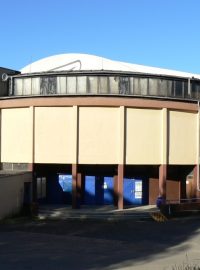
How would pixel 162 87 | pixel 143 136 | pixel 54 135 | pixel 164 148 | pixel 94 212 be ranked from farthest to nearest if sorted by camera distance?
1. pixel 162 87
2. pixel 164 148
3. pixel 143 136
4. pixel 54 135
5. pixel 94 212

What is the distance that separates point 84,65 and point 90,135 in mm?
12660

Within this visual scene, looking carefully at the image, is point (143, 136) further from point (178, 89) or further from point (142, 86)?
Result: point (178, 89)

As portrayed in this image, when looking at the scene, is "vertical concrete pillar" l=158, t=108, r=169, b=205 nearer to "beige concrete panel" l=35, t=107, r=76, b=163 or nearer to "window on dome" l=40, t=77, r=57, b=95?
"beige concrete panel" l=35, t=107, r=76, b=163

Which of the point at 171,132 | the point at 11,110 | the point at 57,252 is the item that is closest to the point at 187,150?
the point at 171,132

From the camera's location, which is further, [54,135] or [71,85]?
[71,85]

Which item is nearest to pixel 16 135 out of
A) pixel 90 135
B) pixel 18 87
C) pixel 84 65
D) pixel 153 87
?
pixel 18 87

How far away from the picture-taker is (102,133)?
32406 mm

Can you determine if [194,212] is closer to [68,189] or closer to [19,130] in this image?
[68,189]

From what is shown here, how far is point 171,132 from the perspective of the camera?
33.8 meters

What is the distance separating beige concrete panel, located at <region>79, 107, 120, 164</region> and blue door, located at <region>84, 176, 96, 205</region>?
3.60m

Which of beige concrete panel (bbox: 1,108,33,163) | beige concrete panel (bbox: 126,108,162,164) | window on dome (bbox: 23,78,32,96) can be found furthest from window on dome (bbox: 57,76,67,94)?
beige concrete panel (bbox: 126,108,162,164)

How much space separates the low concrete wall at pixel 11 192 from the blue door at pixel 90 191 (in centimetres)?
490

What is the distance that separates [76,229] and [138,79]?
12.3 m

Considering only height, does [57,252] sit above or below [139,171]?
below
